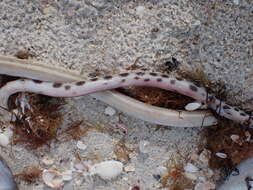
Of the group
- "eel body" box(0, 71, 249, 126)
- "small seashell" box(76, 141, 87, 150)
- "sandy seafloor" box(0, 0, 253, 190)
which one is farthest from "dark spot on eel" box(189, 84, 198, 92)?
"small seashell" box(76, 141, 87, 150)

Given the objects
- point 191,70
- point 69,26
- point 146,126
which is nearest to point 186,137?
point 146,126

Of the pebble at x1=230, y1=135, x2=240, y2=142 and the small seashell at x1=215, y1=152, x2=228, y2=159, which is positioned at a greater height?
the pebble at x1=230, y1=135, x2=240, y2=142

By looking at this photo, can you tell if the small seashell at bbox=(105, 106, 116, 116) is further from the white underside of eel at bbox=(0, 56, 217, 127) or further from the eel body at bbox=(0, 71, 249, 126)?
the eel body at bbox=(0, 71, 249, 126)

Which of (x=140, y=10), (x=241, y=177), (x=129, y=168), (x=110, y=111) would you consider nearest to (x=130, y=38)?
(x=140, y=10)

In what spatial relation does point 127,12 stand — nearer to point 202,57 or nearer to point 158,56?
point 158,56

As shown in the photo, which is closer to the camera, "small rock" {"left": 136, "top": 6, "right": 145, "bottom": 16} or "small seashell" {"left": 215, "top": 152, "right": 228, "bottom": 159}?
"small rock" {"left": 136, "top": 6, "right": 145, "bottom": 16}

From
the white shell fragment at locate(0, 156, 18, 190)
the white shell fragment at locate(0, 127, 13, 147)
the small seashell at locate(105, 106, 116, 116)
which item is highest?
the small seashell at locate(105, 106, 116, 116)

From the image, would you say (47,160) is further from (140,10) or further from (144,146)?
(140,10)
